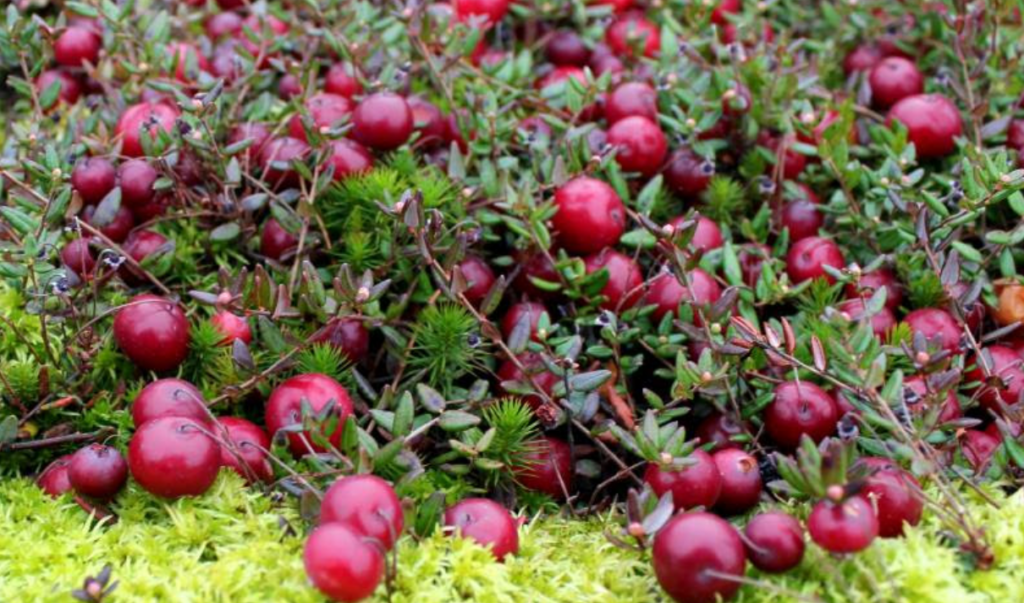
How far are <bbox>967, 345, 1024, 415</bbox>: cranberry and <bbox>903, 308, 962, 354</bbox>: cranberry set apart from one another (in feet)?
0.23

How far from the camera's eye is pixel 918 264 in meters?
2.84

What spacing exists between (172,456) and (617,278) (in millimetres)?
1203

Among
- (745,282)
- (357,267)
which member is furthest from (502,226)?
(745,282)

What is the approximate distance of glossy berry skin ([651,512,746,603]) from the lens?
6.63 ft

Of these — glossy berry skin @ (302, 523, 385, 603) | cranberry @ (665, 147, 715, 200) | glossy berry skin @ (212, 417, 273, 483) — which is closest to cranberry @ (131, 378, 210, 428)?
glossy berry skin @ (212, 417, 273, 483)

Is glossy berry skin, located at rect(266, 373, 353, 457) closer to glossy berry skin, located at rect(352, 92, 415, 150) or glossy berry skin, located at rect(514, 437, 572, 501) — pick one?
glossy berry skin, located at rect(514, 437, 572, 501)

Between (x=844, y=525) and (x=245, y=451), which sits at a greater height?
Answer: (x=844, y=525)

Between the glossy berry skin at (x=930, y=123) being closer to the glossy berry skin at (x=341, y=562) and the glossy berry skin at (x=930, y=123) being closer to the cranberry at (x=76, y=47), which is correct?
the glossy berry skin at (x=341, y=562)

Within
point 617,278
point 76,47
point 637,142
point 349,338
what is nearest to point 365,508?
point 349,338

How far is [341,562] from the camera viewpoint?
6.40ft

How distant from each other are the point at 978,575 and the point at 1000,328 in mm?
916

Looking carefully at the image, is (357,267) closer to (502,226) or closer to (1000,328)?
(502,226)

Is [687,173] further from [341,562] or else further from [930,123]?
[341,562]

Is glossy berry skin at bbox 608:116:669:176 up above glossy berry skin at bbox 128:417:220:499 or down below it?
above
